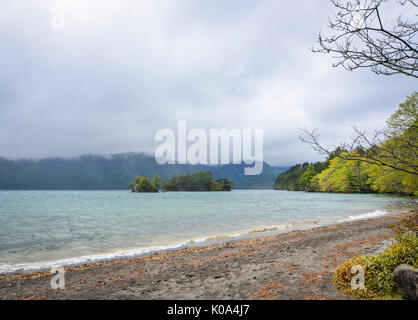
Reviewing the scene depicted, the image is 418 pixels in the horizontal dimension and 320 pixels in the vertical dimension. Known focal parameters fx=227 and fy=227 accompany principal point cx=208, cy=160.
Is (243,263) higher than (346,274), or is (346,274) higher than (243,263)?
(346,274)

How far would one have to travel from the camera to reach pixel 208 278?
654 centimetres

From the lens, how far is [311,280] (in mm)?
5785

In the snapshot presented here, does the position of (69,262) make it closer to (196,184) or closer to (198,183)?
(198,183)

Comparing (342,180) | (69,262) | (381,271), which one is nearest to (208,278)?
(381,271)

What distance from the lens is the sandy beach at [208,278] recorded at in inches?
213

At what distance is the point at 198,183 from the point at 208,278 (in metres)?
186

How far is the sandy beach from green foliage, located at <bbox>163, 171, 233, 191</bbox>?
183605 millimetres

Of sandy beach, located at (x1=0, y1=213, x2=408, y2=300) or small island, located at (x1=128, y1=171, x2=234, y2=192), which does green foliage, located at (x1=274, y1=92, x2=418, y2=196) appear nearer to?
sandy beach, located at (x1=0, y1=213, x2=408, y2=300)

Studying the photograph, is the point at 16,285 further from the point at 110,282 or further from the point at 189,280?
the point at 189,280

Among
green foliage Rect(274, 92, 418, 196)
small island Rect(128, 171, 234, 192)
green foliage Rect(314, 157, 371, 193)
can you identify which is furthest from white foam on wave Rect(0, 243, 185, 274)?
small island Rect(128, 171, 234, 192)

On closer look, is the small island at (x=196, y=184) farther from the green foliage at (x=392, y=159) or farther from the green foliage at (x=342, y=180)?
the green foliage at (x=392, y=159)

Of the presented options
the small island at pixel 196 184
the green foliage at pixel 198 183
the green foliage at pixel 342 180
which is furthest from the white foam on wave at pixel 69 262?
the green foliage at pixel 198 183
